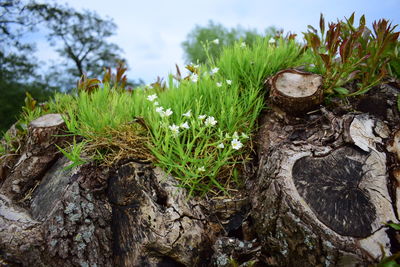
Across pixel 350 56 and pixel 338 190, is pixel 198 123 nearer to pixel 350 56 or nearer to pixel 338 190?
pixel 338 190

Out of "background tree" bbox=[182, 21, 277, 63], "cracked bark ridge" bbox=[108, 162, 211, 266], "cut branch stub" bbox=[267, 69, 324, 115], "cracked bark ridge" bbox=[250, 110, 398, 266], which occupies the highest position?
"cut branch stub" bbox=[267, 69, 324, 115]

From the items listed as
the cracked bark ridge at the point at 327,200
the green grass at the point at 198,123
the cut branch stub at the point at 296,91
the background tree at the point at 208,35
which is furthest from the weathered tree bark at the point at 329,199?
the background tree at the point at 208,35

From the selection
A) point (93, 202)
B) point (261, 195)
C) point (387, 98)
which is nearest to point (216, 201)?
point (261, 195)

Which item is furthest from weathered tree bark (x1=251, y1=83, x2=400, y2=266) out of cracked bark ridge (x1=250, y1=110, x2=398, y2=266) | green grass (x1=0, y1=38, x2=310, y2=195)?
green grass (x1=0, y1=38, x2=310, y2=195)

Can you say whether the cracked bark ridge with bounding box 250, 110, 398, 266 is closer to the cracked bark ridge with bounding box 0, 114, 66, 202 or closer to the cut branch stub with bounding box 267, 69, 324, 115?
the cut branch stub with bounding box 267, 69, 324, 115

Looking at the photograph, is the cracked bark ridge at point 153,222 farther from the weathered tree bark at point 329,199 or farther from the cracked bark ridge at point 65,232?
the weathered tree bark at point 329,199

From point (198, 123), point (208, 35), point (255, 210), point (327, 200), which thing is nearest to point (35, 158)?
point (198, 123)
